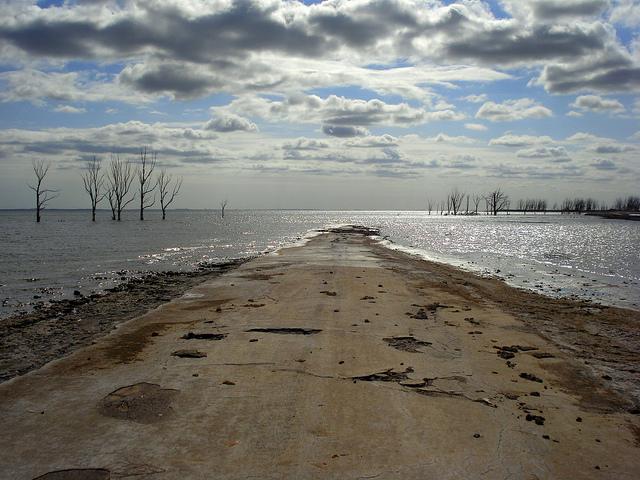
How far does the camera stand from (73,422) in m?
5.46

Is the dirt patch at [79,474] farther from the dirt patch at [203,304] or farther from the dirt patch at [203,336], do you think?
the dirt patch at [203,304]

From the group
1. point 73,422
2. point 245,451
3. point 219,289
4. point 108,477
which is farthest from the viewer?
point 219,289

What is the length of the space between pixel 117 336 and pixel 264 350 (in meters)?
3.27

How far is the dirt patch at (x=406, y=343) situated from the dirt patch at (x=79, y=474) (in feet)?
17.5

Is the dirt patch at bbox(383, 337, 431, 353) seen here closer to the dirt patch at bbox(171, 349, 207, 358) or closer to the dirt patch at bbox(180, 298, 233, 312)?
the dirt patch at bbox(171, 349, 207, 358)

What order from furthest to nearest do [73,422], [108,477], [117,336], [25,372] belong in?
[117,336] → [25,372] → [73,422] → [108,477]

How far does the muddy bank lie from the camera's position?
861 centimetres

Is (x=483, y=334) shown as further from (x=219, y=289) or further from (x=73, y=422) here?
(x=219, y=289)

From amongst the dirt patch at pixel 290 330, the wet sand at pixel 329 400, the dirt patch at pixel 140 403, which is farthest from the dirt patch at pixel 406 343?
the dirt patch at pixel 140 403

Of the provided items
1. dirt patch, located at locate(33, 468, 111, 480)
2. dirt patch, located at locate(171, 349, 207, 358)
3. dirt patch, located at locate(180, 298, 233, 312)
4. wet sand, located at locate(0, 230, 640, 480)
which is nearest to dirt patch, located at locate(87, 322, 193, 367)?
wet sand, located at locate(0, 230, 640, 480)

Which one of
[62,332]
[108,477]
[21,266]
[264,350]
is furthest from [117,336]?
[21,266]

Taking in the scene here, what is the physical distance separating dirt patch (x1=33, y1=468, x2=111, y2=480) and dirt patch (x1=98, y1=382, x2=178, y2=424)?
3.46ft

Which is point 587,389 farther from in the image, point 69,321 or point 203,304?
point 69,321

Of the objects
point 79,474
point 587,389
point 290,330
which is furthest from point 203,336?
point 587,389
